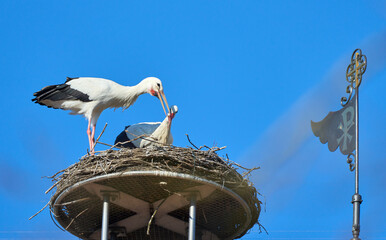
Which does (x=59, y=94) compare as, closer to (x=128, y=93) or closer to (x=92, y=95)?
(x=92, y=95)

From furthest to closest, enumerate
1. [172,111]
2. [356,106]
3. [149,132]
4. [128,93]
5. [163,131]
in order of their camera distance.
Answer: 1. [128,93]
2. [149,132]
3. [172,111]
4. [163,131]
5. [356,106]

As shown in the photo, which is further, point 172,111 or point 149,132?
point 149,132

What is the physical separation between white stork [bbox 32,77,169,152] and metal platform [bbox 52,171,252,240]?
2.58 metres

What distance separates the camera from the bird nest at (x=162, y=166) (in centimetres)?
1415

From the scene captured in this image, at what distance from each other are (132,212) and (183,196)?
1284 mm

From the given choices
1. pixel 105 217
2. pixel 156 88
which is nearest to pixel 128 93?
pixel 156 88

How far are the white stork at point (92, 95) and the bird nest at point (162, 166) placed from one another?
3.30m

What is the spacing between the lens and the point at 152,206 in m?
15.4

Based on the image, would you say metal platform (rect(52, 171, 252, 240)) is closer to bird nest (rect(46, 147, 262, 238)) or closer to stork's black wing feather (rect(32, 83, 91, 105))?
bird nest (rect(46, 147, 262, 238))

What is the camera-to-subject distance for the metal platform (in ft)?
47.2

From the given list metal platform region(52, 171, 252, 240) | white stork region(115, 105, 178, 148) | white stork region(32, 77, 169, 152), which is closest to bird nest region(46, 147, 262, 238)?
metal platform region(52, 171, 252, 240)

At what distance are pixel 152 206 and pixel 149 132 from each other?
2626 mm

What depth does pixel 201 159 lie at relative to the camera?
14391 millimetres

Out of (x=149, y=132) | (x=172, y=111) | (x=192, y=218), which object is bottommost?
(x=192, y=218)
